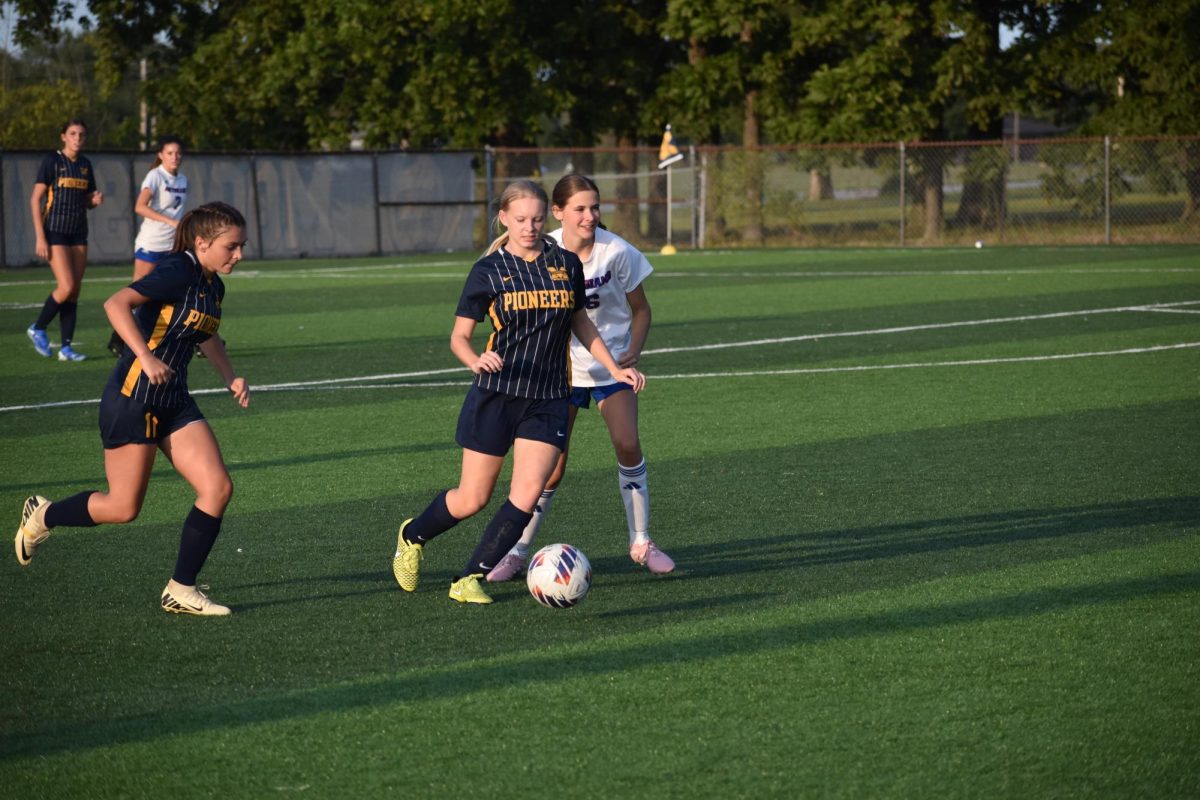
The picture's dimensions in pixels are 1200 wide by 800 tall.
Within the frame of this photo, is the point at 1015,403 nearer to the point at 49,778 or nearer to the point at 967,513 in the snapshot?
the point at 967,513

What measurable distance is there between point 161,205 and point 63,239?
102cm

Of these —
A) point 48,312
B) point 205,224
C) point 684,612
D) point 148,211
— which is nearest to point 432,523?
point 684,612

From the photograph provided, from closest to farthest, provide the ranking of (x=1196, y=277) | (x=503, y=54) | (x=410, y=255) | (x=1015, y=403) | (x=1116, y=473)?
(x=1116, y=473) < (x=1015, y=403) < (x=1196, y=277) < (x=410, y=255) < (x=503, y=54)

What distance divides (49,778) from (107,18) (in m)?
41.5

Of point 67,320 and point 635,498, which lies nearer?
point 635,498

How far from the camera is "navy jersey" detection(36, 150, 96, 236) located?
14.9 metres

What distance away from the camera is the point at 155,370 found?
573 centimetres

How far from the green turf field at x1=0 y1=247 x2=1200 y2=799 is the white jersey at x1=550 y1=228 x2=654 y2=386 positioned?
2.91 feet

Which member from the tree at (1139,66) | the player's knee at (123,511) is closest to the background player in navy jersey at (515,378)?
the player's knee at (123,511)

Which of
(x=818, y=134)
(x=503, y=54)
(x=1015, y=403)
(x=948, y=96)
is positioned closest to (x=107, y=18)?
(x=503, y=54)

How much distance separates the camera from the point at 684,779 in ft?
13.6

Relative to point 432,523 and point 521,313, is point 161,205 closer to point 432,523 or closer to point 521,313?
point 432,523

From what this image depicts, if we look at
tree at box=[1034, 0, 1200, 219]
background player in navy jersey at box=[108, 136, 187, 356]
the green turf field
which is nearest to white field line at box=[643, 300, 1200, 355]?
the green turf field

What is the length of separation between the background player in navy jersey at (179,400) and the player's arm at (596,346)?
136cm
